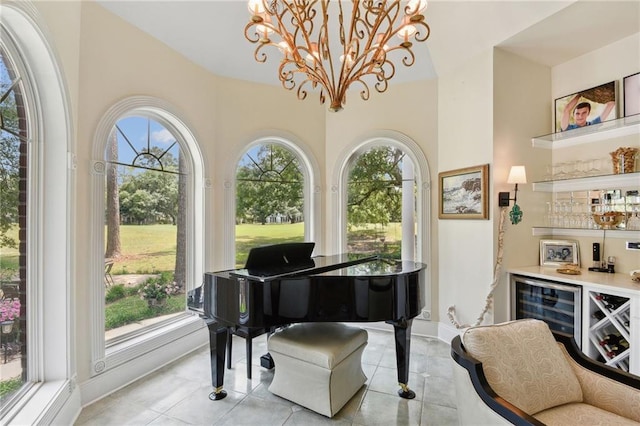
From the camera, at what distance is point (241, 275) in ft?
7.39

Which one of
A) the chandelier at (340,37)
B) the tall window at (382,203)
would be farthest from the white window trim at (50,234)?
the tall window at (382,203)

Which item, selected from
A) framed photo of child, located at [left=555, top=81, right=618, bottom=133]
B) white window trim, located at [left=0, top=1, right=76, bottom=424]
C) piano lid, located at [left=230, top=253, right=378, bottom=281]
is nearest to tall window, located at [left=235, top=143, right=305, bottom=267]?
piano lid, located at [left=230, top=253, right=378, bottom=281]

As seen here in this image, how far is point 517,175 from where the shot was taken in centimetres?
296

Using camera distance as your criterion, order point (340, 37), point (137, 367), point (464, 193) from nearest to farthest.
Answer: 1. point (340, 37)
2. point (137, 367)
3. point (464, 193)

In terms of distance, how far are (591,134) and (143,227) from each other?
4.59 m

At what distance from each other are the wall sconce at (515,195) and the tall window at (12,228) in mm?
3888

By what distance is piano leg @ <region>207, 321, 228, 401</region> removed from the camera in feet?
8.04

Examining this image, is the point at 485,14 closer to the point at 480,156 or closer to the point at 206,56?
the point at 480,156

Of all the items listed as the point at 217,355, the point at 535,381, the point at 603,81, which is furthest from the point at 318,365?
the point at 603,81

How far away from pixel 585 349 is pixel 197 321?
375 centimetres

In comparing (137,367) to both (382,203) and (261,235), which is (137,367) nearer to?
(261,235)

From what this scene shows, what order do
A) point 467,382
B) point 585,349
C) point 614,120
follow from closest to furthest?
point 467,382 → point 585,349 → point 614,120

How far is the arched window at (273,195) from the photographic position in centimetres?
403

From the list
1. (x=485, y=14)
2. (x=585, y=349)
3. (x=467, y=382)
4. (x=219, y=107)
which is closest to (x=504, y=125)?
(x=485, y=14)
